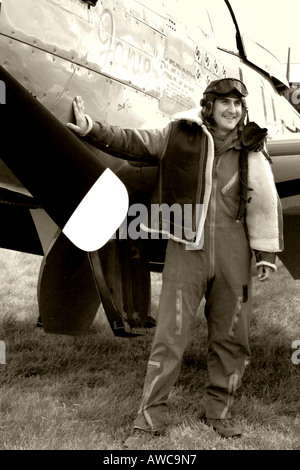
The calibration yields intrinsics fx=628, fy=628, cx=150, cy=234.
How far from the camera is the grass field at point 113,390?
107 inches

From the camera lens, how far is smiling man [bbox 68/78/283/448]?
2.71m

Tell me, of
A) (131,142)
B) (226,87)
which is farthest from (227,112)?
(131,142)

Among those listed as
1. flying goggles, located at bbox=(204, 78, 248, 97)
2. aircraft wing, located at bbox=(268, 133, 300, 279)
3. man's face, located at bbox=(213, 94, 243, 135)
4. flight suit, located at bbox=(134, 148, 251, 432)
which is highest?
flying goggles, located at bbox=(204, 78, 248, 97)

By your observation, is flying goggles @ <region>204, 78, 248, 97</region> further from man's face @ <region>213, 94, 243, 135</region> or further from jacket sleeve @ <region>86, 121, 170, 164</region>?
jacket sleeve @ <region>86, 121, 170, 164</region>

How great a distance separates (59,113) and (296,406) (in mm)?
1942

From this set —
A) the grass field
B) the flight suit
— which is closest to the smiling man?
the flight suit

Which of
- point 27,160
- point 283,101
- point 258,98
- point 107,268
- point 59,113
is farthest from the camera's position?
point 283,101

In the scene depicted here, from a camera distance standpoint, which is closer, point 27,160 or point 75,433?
point 27,160

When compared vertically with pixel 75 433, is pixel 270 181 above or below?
above

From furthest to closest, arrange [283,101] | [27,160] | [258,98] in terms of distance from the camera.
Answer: [283,101] → [258,98] → [27,160]

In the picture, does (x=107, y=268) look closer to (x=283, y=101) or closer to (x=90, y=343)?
(x=90, y=343)

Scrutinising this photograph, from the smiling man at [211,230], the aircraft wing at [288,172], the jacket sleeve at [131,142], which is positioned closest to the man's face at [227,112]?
the smiling man at [211,230]
